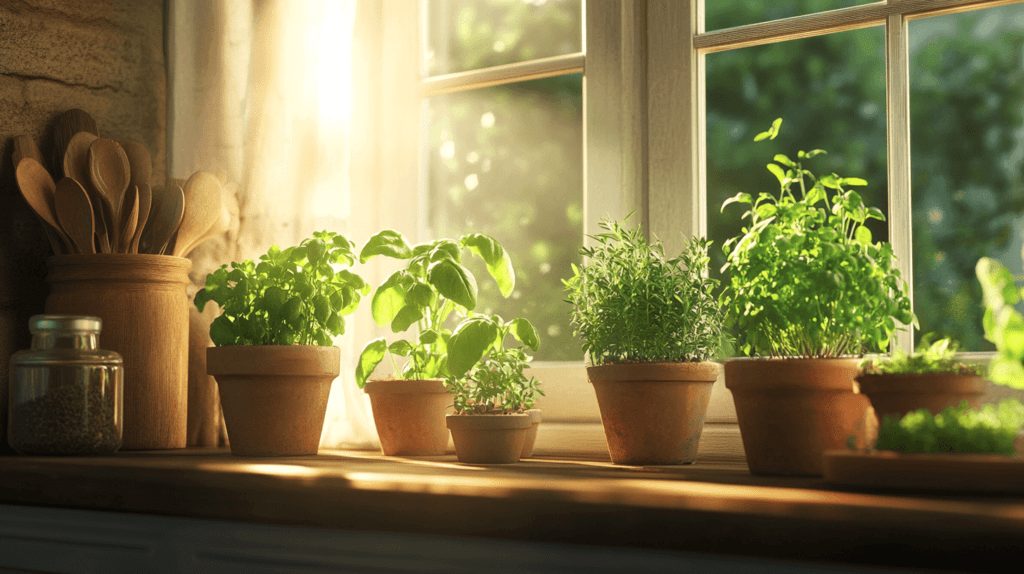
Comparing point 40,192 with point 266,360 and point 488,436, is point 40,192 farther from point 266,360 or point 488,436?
point 488,436

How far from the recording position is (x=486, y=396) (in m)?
1.26

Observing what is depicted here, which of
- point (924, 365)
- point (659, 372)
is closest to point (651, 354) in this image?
point (659, 372)

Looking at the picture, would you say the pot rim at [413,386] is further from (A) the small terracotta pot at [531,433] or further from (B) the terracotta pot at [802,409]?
(B) the terracotta pot at [802,409]

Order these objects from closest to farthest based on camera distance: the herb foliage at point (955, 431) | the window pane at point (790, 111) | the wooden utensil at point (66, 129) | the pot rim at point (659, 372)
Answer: the herb foliage at point (955, 431), the pot rim at point (659, 372), the window pane at point (790, 111), the wooden utensil at point (66, 129)

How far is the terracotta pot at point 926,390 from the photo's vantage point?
2.86ft

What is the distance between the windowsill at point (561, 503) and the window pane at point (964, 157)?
1.47 ft

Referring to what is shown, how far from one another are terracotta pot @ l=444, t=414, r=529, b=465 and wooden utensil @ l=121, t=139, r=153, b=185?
755mm

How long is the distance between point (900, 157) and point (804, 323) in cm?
41

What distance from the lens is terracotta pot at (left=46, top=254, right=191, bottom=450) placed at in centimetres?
143

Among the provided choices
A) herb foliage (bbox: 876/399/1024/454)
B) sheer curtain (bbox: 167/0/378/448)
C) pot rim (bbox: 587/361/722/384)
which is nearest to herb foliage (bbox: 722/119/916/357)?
pot rim (bbox: 587/361/722/384)

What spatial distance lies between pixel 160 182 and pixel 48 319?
521 mm

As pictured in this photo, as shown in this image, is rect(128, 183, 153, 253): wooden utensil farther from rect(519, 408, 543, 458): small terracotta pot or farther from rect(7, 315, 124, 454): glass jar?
rect(519, 408, 543, 458): small terracotta pot

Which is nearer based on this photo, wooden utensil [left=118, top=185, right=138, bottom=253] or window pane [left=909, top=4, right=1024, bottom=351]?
window pane [left=909, top=4, right=1024, bottom=351]

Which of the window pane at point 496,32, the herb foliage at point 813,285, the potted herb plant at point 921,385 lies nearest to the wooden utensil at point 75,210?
the window pane at point 496,32
